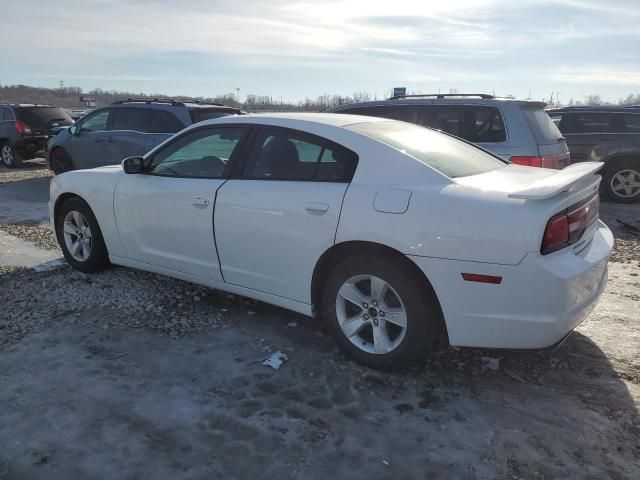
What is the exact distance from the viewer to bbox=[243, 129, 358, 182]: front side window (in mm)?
3414

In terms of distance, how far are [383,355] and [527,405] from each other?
88cm

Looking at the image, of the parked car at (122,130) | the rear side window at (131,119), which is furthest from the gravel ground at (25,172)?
the rear side window at (131,119)

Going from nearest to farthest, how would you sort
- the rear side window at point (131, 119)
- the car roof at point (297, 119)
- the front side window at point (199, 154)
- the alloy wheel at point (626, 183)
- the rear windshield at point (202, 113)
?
the car roof at point (297, 119)
the front side window at point (199, 154)
the rear windshield at point (202, 113)
the rear side window at point (131, 119)
the alloy wheel at point (626, 183)

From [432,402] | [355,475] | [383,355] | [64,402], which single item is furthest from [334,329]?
[64,402]

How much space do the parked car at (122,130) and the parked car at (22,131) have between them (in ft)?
11.6

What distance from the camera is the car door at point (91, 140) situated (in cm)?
1002

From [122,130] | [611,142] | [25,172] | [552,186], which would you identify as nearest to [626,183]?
[611,142]

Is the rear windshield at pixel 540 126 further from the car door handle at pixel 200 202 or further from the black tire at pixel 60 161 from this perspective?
the black tire at pixel 60 161

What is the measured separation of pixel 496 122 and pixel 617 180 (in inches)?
176

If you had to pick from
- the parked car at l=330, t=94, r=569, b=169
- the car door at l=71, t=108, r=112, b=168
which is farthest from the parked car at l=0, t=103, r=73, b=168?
the parked car at l=330, t=94, r=569, b=169

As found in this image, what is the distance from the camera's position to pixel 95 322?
406cm

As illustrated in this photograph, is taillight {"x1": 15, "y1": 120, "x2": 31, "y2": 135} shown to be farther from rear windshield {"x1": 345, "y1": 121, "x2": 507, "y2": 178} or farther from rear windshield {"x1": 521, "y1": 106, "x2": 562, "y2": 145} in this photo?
rear windshield {"x1": 345, "y1": 121, "x2": 507, "y2": 178}

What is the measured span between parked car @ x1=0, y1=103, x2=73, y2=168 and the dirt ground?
37.4 feet

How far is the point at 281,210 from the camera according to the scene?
3520 mm
